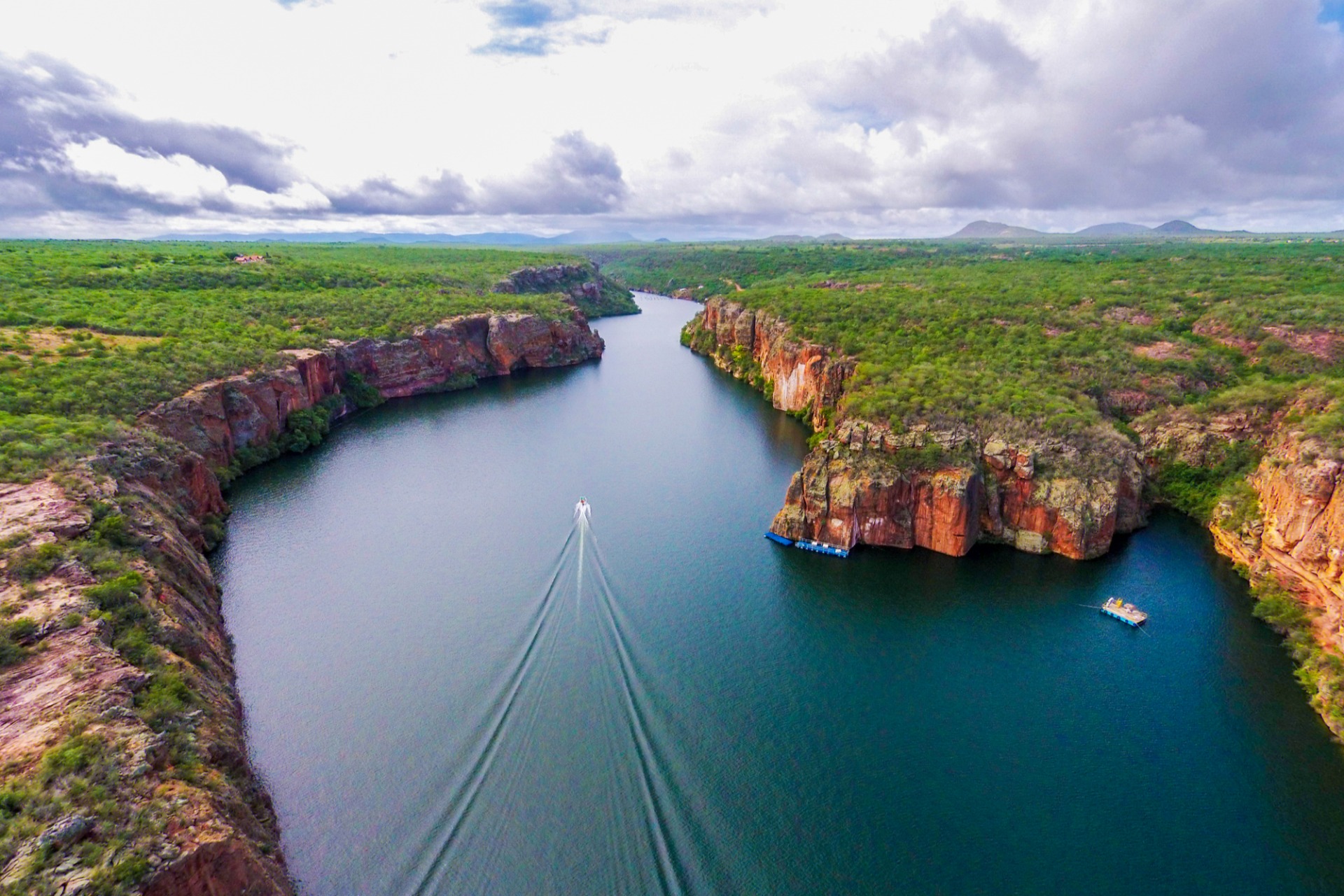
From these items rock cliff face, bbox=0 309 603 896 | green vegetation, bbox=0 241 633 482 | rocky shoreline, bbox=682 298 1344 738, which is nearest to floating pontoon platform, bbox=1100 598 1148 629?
rocky shoreline, bbox=682 298 1344 738

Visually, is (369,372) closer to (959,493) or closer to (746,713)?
(746,713)

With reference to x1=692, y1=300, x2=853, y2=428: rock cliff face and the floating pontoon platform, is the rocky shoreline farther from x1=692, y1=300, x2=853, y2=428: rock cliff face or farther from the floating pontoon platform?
x1=692, y1=300, x2=853, y2=428: rock cliff face

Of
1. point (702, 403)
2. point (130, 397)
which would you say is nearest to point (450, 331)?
point (702, 403)

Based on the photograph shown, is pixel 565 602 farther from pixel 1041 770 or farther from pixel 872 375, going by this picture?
pixel 872 375

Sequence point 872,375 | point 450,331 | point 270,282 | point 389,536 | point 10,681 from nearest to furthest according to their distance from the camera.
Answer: point 10,681 → point 389,536 → point 872,375 → point 450,331 → point 270,282

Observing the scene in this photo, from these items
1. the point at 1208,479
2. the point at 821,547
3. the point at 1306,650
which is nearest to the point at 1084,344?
the point at 1208,479
